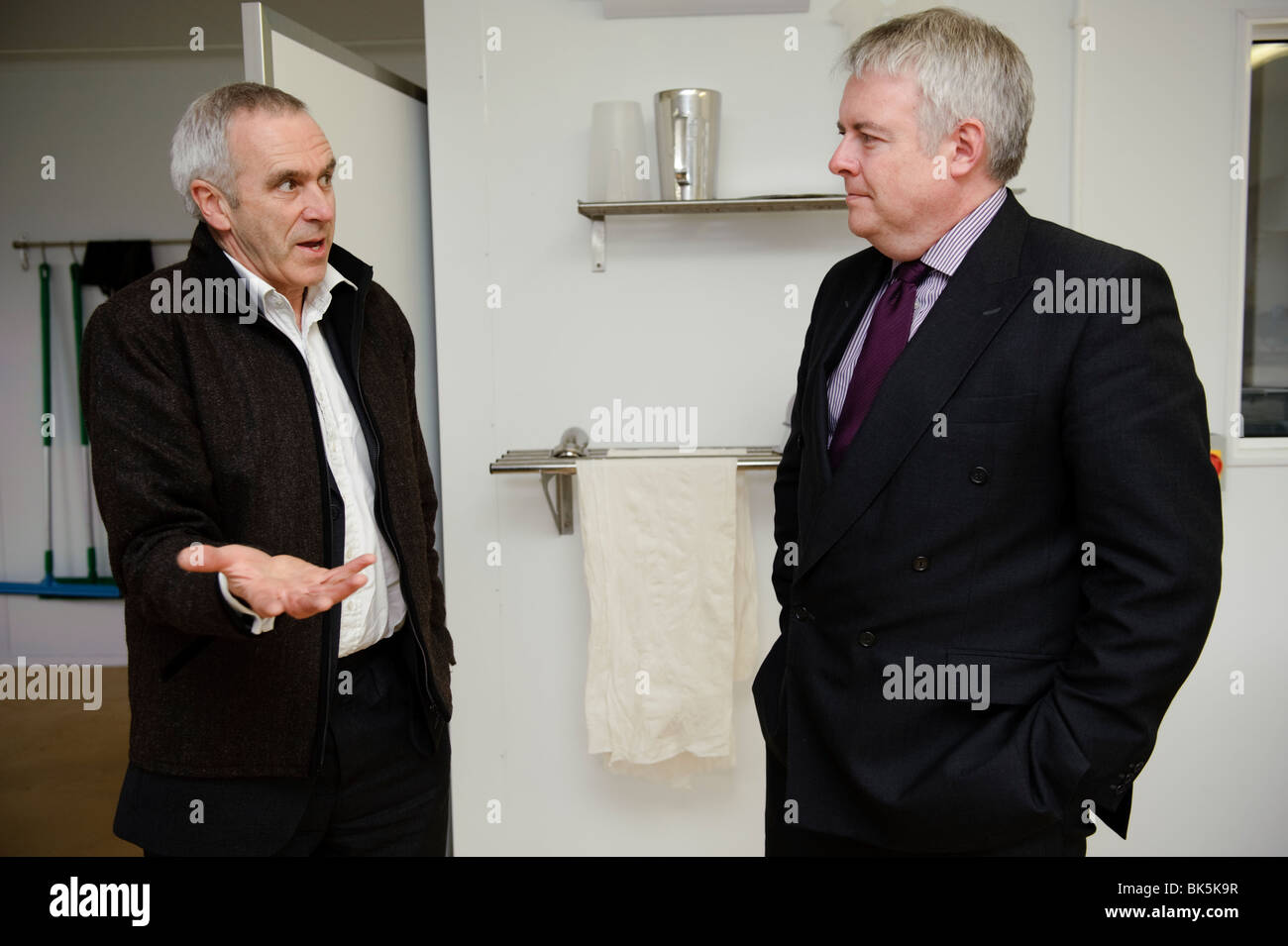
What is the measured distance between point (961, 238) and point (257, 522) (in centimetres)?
87

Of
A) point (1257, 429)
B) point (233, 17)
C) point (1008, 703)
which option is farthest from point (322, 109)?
point (233, 17)

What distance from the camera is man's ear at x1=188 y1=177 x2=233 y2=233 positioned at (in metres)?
1.21

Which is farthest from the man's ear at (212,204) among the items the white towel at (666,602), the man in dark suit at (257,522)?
the white towel at (666,602)

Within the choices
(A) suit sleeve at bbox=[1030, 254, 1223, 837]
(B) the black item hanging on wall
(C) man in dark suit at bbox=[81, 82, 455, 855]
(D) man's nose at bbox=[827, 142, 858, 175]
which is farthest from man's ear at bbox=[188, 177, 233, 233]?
(B) the black item hanging on wall

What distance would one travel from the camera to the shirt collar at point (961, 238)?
1.14 metres

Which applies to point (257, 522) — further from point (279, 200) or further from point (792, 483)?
point (792, 483)

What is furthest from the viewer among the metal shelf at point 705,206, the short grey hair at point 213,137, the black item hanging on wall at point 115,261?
the black item hanging on wall at point 115,261

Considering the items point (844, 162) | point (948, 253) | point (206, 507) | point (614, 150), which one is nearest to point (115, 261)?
point (614, 150)

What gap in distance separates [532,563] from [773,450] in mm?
544

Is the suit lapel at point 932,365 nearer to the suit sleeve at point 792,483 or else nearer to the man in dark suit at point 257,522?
the suit sleeve at point 792,483

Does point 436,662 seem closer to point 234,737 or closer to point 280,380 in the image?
point 234,737

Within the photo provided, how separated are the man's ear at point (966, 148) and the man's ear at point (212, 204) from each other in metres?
0.85

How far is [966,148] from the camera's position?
112 centimetres

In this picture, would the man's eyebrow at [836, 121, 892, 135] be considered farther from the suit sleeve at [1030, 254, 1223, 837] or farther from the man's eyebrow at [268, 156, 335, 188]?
the man's eyebrow at [268, 156, 335, 188]
